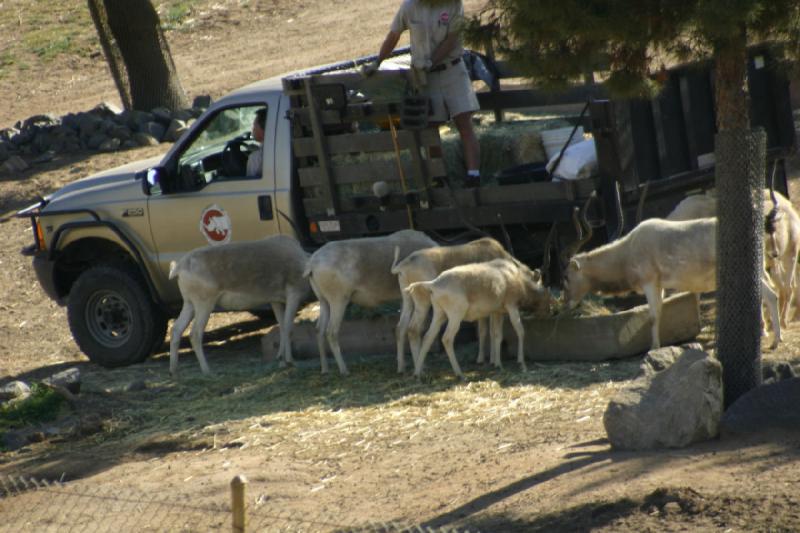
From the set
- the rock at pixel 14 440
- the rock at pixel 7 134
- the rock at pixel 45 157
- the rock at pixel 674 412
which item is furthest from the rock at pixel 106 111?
the rock at pixel 674 412

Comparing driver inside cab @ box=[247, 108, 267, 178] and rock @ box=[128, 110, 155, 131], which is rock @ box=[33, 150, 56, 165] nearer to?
rock @ box=[128, 110, 155, 131]

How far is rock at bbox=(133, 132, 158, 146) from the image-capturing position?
67.0 ft

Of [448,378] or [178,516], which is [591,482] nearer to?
[178,516]

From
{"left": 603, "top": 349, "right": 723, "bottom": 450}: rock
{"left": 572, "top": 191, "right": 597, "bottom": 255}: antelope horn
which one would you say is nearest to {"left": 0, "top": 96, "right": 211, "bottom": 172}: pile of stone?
{"left": 572, "top": 191, "right": 597, "bottom": 255}: antelope horn

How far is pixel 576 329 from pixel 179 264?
3.51 metres

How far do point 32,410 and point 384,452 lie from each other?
142 inches

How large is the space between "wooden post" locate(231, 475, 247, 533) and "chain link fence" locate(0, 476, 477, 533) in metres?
0.90

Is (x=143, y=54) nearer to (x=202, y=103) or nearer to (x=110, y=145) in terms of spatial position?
(x=110, y=145)

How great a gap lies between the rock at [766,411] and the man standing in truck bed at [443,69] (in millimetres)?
4151

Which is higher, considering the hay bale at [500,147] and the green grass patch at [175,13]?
the green grass patch at [175,13]

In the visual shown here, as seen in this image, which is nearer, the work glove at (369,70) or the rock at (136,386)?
the work glove at (369,70)

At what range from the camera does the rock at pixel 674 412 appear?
23.5ft

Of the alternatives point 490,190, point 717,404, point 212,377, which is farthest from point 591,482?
point 212,377

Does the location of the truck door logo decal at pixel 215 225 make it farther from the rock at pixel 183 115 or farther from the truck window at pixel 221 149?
the rock at pixel 183 115
